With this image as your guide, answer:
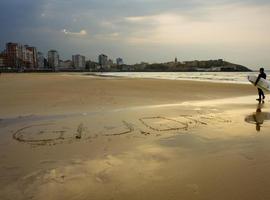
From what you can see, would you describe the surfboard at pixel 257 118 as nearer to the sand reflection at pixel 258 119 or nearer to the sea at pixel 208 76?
the sand reflection at pixel 258 119

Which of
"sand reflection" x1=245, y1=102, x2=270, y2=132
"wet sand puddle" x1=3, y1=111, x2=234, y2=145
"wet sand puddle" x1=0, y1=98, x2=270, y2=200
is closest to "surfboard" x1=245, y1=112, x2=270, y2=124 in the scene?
"sand reflection" x1=245, y1=102, x2=270, y2=132

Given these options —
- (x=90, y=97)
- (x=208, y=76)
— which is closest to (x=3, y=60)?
(x=208, y=76)

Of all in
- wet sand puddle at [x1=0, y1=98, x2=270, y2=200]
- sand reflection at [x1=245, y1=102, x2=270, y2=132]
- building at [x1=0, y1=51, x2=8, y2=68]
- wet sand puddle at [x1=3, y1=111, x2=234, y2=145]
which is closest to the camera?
wet sand puddle at [x1=0, y1=98, x2=270, y2=200]

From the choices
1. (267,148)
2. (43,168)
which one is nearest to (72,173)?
(43,168)

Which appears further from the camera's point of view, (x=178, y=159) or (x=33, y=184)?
(x=178, y=159)

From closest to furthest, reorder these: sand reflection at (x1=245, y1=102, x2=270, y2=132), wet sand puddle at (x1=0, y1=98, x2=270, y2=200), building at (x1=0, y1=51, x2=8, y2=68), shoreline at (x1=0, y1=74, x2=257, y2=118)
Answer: wet sand puddle at (x1=0, y1=98, x2=270, y2=200)
sand reflection at (x1=245, y1=102, x2=270, y2=132)
shoreline at (x1=0, y1=74, x2=257, y2=118)
building at (x1=0, y1=51, x2=8, y2=68)

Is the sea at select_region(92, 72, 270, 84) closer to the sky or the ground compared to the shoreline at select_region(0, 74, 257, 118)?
closer to the ground

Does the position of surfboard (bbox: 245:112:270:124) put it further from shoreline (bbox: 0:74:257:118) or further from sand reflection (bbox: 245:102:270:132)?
shoreline (bbox: 0:74:257:118)

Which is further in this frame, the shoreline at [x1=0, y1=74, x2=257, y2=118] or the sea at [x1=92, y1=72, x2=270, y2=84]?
the sea at [x1=92, y1=72, x2=270, y2=84]

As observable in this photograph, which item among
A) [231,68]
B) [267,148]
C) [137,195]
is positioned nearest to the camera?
[137,195]

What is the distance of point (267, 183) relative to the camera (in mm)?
4645

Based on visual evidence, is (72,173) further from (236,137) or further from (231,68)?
(231,68)

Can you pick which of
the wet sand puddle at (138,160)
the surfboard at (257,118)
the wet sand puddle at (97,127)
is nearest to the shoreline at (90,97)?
the wet sand puddle at (97,127)

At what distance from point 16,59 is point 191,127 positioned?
20132 cm
